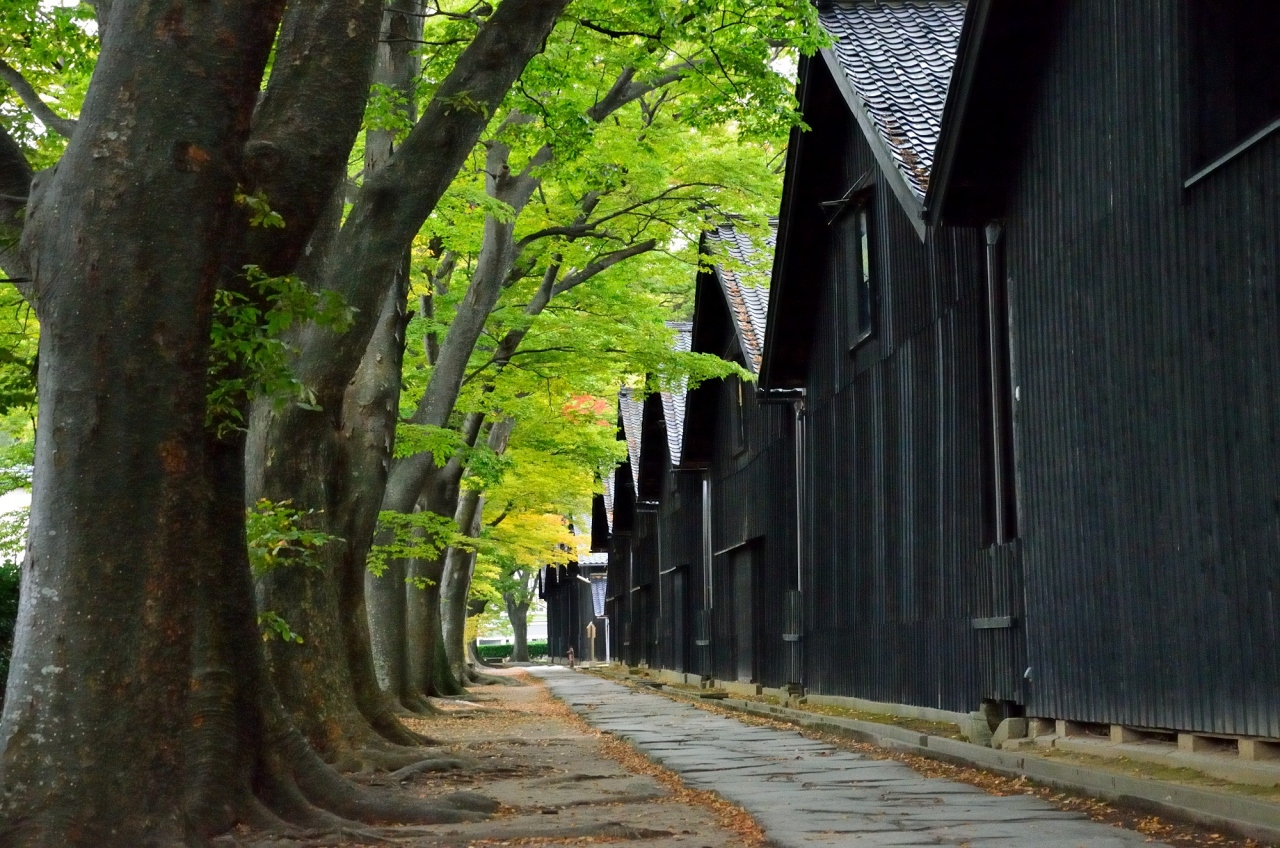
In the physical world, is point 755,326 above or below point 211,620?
above

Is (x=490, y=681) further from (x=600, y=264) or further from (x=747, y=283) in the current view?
(x=600, y=264)

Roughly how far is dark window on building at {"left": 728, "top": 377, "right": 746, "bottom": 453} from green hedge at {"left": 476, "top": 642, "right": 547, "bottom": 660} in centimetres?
6280

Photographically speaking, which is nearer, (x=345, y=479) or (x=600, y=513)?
(x=345, y=479)

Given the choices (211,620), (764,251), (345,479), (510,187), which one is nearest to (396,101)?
(345,479)

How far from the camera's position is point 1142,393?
1025cm

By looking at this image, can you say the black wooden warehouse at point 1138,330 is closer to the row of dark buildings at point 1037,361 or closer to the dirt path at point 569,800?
the row of dark buildings at point 1037,361

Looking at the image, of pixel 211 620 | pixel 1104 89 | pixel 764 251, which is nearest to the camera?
pixel 211 620

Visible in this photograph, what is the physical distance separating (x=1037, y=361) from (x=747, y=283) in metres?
12.9

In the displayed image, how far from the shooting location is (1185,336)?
31.5 feet

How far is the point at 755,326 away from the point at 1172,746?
15995mm

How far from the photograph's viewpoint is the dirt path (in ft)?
24.4

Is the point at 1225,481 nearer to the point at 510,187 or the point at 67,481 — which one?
the point at 67,481

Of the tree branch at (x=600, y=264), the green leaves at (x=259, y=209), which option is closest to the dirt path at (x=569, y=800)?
the green leaves at (x=259, y=209)

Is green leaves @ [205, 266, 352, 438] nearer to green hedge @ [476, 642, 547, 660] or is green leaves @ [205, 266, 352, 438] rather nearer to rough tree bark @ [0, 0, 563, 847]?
Answer: rough tree bark @ [0, 0, 563, 847]
